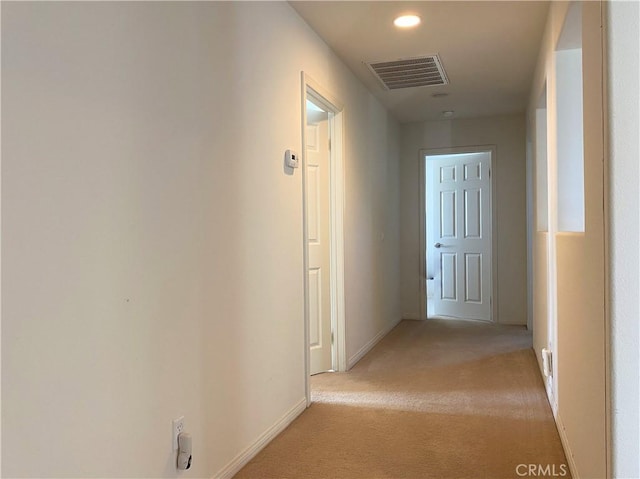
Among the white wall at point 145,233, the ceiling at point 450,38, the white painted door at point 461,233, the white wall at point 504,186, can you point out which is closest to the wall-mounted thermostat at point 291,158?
the white wall at point 145,233

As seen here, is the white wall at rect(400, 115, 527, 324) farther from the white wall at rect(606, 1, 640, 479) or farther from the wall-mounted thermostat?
the white wall at rect(606, 1, 640, 479)

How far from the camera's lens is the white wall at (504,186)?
5.59 m

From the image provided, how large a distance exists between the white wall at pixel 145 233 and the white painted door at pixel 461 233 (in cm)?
364

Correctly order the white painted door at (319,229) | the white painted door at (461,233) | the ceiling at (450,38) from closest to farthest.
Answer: the ceiling at (450,38)
the white painted door at (319,229)
the white painted door at (461,233)

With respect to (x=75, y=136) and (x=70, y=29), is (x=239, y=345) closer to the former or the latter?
(x=75, y=136)

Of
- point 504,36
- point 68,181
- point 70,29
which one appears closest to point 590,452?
point 68,181

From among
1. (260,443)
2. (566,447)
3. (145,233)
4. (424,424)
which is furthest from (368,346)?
(145,233)

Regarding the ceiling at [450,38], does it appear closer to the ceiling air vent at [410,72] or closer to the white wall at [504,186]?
the ceiling air vent at [410,72]

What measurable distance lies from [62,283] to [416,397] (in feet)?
7.81

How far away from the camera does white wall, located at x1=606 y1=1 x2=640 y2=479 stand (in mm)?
1307

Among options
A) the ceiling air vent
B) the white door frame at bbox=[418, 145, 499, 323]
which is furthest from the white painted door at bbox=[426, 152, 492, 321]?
the ceiling air vent

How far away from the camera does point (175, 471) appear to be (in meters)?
1.80

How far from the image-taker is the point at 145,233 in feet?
5.40

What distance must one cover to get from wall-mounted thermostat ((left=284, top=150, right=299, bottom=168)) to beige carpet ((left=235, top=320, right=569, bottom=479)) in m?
1.42
